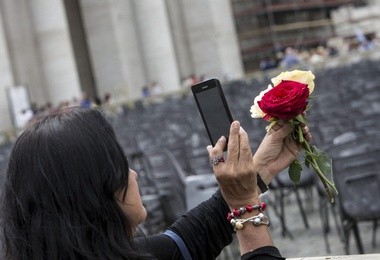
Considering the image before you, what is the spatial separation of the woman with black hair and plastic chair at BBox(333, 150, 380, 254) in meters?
4.92

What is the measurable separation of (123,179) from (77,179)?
140 millimetres

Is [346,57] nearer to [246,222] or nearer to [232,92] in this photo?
[232,92]

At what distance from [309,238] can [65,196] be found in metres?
7.17

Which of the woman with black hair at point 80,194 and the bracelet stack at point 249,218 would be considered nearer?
the woman with black hair at point 80,194

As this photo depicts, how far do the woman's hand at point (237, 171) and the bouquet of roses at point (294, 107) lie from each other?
0.30m

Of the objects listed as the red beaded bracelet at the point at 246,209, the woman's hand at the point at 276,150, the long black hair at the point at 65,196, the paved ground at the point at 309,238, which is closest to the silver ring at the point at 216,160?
the red beaded bracelet at the point at 246,209

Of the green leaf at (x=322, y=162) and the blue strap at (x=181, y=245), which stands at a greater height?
the green leaf at (x=322, y=162)

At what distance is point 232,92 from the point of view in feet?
93.0

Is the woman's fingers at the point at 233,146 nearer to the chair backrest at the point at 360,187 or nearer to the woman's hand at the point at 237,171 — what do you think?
the woman's hand at the point at 237,171

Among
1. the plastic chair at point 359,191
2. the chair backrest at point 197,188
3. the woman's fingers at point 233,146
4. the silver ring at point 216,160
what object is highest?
the woman's fingers at point 233,146

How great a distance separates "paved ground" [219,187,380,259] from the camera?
8211 millimetres

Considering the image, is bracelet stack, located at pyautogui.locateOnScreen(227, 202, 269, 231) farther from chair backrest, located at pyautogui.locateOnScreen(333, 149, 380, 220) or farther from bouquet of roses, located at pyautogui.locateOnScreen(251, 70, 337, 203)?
chair backrest, located at pyautogui.locateOnScreen(333, 149, 380, 220)

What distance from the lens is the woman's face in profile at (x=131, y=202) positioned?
2.26 metres

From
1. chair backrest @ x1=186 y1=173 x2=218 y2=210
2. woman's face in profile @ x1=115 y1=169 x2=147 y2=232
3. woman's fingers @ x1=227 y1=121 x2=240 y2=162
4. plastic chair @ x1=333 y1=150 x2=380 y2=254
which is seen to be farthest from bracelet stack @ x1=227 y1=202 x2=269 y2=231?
plastic chair @ x1=333 y1=150 x2=380 y2=254
